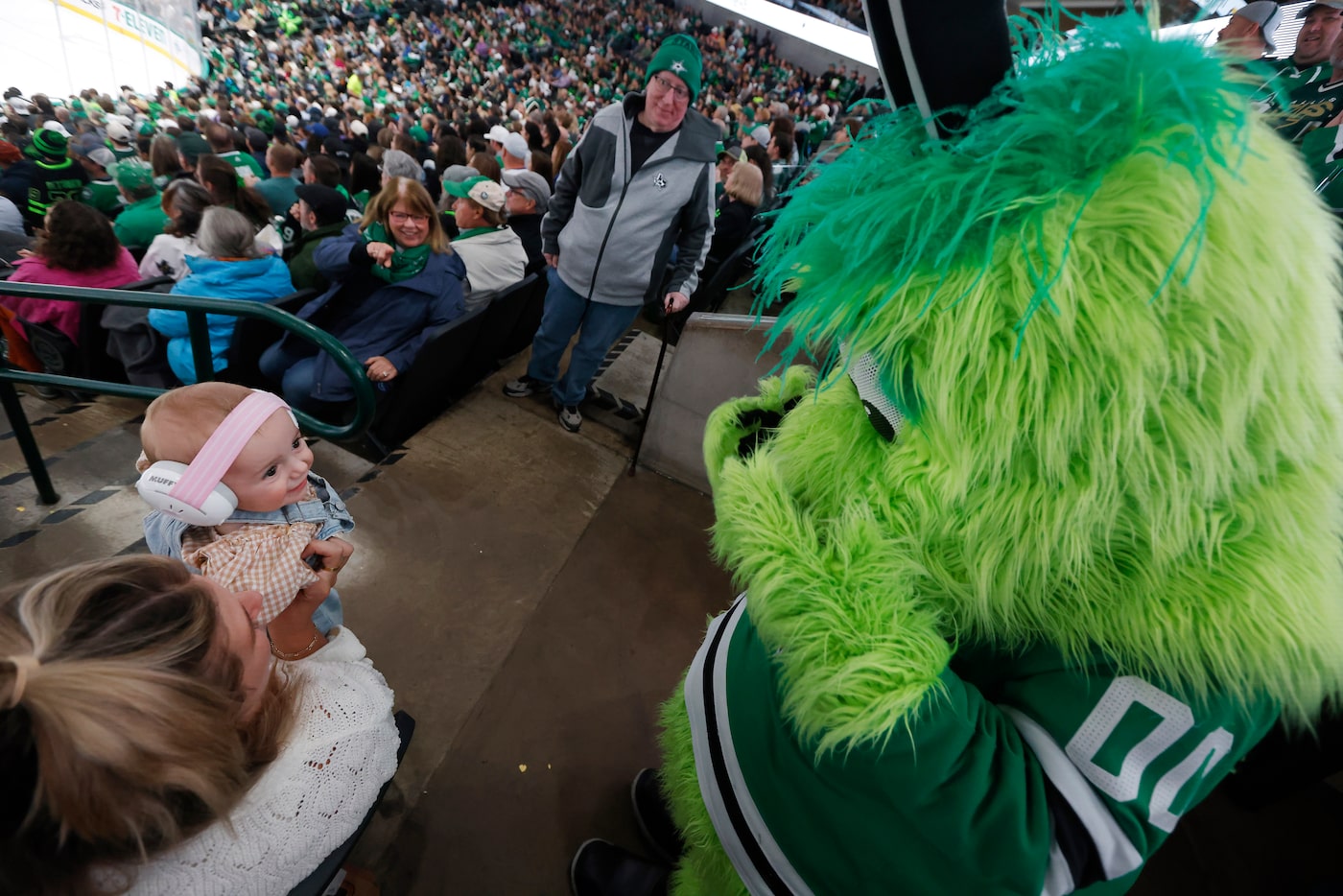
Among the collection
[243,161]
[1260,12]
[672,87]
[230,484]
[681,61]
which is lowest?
[243,161]

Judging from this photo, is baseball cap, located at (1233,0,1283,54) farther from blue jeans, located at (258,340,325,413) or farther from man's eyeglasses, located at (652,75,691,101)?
blue jeans, located at (258,340,325,413)

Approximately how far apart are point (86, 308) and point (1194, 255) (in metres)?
4.37

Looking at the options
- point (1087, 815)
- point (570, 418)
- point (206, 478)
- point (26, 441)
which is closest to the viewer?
point (1087, 815)

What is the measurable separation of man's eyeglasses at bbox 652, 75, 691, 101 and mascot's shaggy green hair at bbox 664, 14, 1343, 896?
2.19m

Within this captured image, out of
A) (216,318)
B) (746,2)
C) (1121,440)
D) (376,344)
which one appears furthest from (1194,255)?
(746,2)

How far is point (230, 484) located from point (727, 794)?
104 centimetres

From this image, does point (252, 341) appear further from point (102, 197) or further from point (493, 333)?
point (102, 197)

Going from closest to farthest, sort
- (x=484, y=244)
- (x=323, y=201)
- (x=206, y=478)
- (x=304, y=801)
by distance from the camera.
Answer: (x=304, y=801) < (x=206, y=478) < (x=484, y=244) < (x=323, y=201)

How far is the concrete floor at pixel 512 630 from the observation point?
1.68 m

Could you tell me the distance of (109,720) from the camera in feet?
2.09

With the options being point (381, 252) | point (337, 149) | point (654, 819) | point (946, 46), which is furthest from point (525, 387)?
point (337, 149)

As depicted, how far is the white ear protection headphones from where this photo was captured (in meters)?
1.06

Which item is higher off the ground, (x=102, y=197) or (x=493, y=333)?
(x=493, y=333)

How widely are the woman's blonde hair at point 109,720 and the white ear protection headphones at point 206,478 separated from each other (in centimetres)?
32
